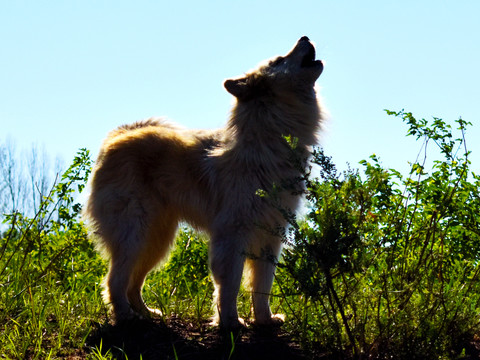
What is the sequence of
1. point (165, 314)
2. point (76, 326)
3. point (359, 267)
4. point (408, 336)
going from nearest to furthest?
point (359, 267), point (408, 336), point (76, 326), point (165, 314)

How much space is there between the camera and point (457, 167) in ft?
17.6

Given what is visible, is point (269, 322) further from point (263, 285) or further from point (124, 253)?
point (124, 253)

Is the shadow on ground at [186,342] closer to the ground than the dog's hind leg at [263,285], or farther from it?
closer to the ground

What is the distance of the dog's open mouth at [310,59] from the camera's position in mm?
5066

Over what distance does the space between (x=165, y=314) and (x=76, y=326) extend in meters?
0.73

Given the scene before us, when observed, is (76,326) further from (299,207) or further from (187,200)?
(299,207)

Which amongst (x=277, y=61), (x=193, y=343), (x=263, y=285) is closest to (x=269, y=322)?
(x=263, y=285)

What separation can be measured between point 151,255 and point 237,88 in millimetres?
1751

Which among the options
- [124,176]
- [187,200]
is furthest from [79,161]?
[187,200]

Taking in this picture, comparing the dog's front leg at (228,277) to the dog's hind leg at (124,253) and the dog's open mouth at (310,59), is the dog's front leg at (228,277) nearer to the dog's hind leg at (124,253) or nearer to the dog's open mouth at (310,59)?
the dog's hind leg at (124,253)

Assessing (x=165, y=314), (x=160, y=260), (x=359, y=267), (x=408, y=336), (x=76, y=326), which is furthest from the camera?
(x=160, y=260)

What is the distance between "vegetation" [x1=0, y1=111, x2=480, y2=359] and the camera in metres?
3.50

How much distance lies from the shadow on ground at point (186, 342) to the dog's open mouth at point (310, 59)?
2168mm

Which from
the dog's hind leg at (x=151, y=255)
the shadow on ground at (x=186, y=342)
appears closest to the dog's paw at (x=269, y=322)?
the shadow on ground at (x=186, y=342)
